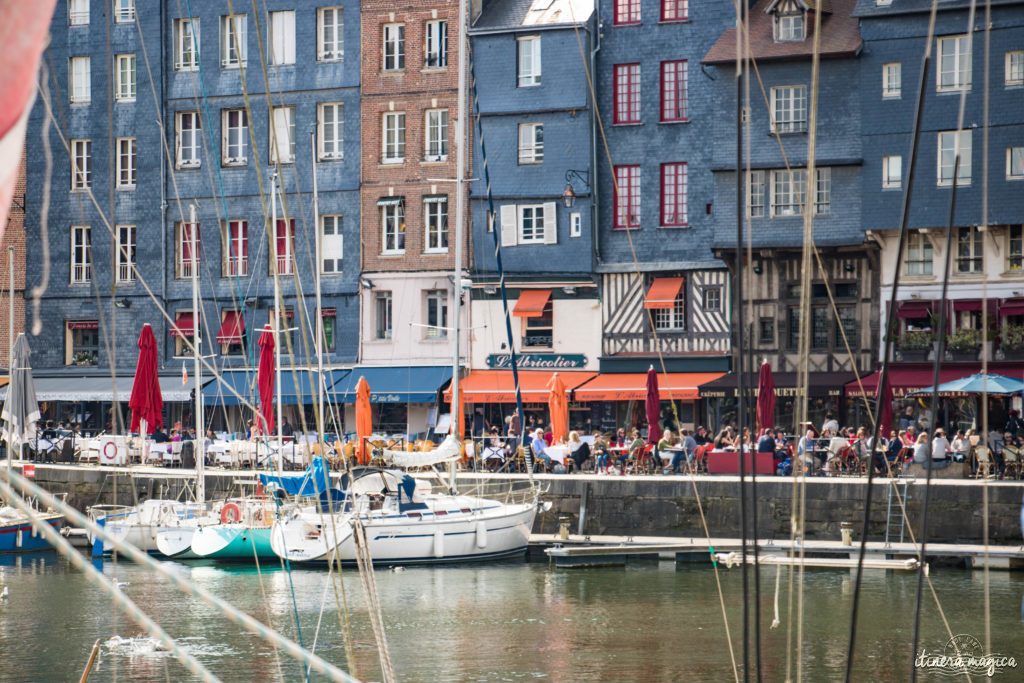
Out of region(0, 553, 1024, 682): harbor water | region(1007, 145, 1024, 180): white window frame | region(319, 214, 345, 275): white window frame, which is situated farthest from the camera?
region(319, 214, 345, 275): white window frame

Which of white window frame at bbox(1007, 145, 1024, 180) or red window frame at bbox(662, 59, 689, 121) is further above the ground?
red window frame at bbox(662, 59, 689, 121)

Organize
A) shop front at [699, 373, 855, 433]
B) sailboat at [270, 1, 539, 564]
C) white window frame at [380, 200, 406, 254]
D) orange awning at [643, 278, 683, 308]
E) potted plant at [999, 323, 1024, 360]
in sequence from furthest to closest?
white window frame at [380, 200, 406, 254] < orange awning at [643, 278, 683, 308] < shop front at [699, 373, 855, 433] < potted plant at [999, 323, 1024, 360] < sailboat at [270, 1, 539, 564]

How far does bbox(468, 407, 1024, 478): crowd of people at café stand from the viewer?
29.2 meters

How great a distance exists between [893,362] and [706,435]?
644 cm

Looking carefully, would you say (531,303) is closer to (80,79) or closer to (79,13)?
A: (80,79)

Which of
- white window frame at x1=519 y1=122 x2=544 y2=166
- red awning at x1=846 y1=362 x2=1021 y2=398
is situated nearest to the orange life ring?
red awning at x1=846 y1=362 x2=1021 y2=398

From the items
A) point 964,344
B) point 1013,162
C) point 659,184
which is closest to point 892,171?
point 1013,162

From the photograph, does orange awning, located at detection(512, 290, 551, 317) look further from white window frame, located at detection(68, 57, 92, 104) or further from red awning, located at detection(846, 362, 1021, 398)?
white window frame, located at detection(68, 57, 92, 104)

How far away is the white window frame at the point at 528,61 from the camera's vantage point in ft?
142

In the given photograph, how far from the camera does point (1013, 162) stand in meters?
37.6

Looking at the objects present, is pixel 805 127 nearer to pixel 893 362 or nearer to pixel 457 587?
pixel 893 362

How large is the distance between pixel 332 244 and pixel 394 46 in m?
6.62

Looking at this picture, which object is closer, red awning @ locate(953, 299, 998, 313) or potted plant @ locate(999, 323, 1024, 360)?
potted plant @ locate(999, 323, 1024, 360)

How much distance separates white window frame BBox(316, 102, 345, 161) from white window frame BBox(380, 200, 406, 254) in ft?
8.25
